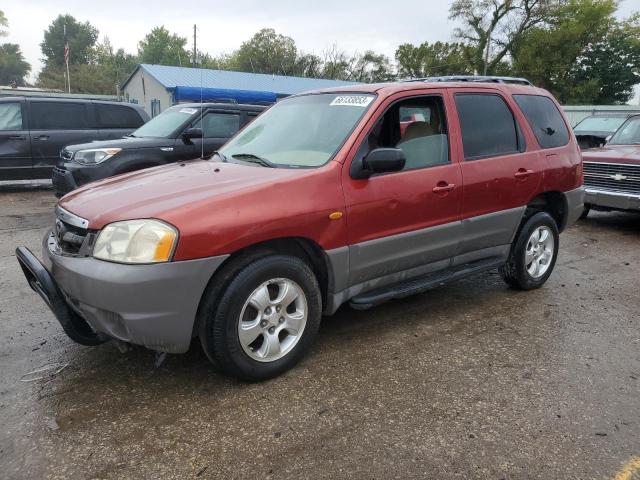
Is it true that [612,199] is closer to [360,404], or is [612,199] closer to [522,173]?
[522,173]

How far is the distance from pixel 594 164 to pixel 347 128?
6.00 m

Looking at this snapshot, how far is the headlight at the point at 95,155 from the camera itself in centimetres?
718

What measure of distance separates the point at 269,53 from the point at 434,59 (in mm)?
20348

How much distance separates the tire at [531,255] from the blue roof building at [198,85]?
63.3ft

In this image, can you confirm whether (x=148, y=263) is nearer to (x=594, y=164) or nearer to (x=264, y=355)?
(x=264, y=355)

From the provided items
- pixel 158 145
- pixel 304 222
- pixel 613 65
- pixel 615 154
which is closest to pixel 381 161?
pixel 304 222

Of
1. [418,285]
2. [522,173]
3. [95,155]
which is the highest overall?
[522,173]

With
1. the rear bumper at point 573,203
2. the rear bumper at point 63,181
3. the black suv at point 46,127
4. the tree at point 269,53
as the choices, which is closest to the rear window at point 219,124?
the rear bumper at point 63,181

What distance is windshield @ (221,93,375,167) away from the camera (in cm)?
340

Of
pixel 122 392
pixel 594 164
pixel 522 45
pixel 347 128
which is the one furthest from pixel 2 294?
pixel 522 45

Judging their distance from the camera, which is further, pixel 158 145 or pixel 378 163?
pixel 158 145

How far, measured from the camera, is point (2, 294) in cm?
443

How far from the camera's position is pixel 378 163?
3176mm

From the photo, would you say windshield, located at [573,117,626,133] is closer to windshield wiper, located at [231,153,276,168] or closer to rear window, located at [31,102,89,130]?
rear window, located at [31,102,89,130]
